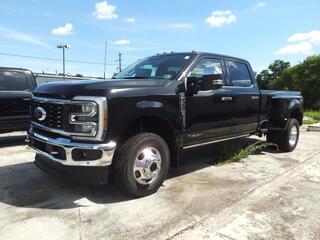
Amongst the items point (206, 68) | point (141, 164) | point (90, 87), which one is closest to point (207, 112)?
point (206, 68)

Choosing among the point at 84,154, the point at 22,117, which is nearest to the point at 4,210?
the point at 84,154

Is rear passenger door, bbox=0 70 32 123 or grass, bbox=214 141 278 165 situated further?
rear passenger door, bbox=0 70 32 123

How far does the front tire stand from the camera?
13.1 feet

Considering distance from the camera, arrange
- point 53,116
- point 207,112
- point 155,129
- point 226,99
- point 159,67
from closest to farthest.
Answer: point 53,116, point 155,129, point 207,112, point 159,67, point 226,99

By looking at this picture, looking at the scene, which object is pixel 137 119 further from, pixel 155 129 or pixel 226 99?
pixel 226 99

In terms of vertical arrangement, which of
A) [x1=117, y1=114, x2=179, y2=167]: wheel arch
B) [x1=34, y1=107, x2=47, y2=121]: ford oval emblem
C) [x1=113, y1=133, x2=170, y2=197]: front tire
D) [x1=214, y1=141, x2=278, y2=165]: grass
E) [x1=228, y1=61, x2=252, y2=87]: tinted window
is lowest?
[x1=214, y1=141, x2=278, y2=165]: grass

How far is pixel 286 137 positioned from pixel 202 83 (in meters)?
3.45

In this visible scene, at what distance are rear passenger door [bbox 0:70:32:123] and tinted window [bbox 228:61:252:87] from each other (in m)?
4.63

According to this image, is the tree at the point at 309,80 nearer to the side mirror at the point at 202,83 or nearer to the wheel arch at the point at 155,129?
the side mirror at the point at 202,83

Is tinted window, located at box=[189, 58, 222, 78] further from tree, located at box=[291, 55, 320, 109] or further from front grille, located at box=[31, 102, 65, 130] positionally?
tree, located at box=[291, 55, 320, 109]

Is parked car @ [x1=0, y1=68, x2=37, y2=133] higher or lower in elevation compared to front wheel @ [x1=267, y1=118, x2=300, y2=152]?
higher

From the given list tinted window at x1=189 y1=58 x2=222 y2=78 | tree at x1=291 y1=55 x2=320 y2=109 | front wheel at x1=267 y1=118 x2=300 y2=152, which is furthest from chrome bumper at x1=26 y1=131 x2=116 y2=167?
tree at x1=291 y1=55 x2=320 y2=109

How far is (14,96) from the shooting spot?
24.6 ft

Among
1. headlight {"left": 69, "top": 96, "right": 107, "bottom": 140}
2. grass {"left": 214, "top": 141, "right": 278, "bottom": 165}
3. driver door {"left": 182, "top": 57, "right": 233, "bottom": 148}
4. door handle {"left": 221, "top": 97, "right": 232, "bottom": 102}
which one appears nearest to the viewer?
headlight {"left": 69, "top": 96, "right": 107, "bottom": 140}
